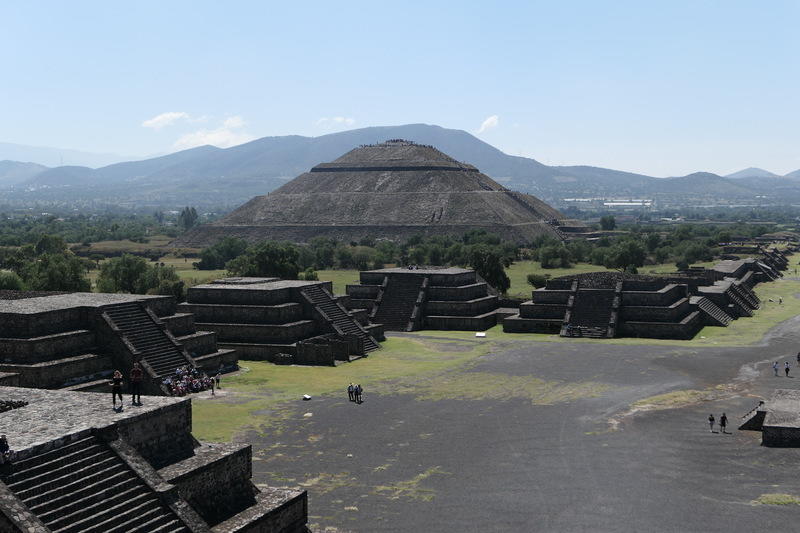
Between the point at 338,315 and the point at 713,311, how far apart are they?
36.7 m

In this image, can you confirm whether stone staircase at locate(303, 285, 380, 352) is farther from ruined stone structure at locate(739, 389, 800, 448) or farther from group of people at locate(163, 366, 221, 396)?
ruined stone structure at locate(739, 389, 800, 448)

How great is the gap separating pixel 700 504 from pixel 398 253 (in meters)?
120

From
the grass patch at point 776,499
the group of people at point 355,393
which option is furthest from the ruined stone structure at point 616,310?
the grass patch at point 776,499

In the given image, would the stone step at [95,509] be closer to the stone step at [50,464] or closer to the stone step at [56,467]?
the stone step at [56,467]

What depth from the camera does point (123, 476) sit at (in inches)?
943

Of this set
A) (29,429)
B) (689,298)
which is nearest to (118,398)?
(29,429)

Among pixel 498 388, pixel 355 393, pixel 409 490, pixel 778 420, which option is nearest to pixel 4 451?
pixel 409 490

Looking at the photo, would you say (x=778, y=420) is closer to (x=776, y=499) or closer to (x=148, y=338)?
(x=776, y=499)

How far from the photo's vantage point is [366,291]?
272 ft

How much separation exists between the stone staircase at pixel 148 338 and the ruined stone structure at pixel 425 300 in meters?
27.1

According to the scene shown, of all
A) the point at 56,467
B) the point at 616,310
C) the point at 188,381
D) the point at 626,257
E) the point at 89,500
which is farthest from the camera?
the point at 626,257

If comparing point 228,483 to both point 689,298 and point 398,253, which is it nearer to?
point 689,298

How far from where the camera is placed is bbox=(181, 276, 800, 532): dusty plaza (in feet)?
97.4

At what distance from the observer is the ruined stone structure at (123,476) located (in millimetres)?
22031
